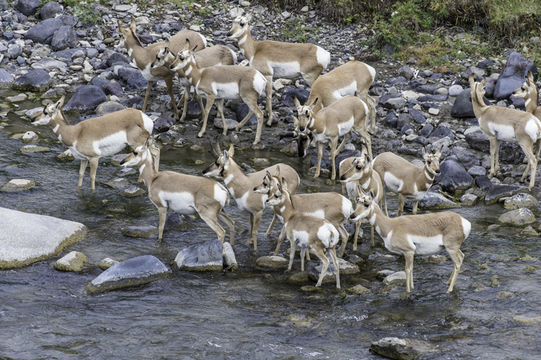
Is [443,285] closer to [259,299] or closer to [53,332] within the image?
[259,299]

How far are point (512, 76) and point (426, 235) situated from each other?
838 cm

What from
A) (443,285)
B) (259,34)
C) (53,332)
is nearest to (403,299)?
(443,285)

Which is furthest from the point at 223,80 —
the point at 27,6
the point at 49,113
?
the point at 27,6

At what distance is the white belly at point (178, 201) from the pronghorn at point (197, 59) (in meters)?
5.06

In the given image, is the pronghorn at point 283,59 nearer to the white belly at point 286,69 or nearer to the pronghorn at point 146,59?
the white belly at point 286,69

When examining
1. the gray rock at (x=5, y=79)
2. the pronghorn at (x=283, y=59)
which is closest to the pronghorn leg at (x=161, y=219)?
the pronghorn at (x=283, y=59)

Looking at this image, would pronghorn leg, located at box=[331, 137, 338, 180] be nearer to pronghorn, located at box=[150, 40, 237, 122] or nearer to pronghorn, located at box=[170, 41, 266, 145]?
pronghorn, located at box=[170, 41, 266, 145]

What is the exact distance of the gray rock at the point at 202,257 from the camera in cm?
1062

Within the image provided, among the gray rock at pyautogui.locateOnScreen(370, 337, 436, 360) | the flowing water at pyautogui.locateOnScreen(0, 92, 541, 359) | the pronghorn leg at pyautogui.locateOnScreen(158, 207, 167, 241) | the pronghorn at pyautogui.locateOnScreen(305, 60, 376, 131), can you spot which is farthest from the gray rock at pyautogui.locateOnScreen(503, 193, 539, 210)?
the pronghorn leg at pyautogui.locateOnScreen(158, 207, 167, 241)

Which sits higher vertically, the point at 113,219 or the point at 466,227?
the point at 466,227

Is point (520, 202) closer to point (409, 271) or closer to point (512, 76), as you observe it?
point (409, 271)

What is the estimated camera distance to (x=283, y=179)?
11102mm

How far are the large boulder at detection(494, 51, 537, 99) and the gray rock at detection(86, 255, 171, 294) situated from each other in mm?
10045

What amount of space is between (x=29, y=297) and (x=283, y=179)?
412 centimetres
